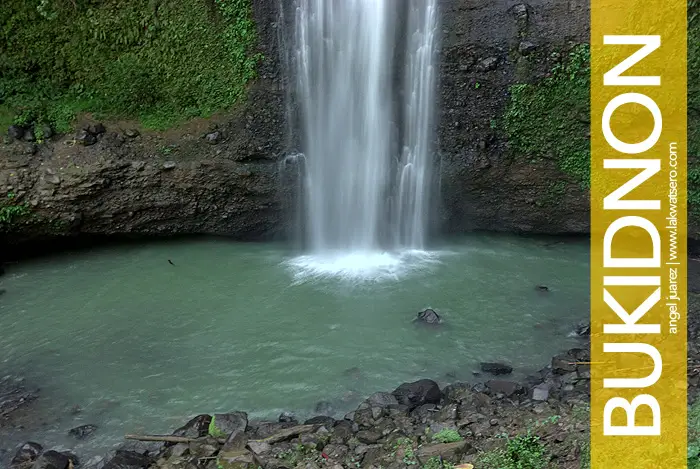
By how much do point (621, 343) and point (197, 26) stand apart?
9.42 meters

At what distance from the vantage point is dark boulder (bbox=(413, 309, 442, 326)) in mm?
8062

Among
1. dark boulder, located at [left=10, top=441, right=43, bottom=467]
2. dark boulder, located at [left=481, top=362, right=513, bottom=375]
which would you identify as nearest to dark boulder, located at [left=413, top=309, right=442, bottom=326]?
dark boulder, located at [left=481, top=362, right=513, bottom=375]

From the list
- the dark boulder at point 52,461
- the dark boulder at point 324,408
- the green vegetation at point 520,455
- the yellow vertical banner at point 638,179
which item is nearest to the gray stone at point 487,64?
the yellow vertical banner at point 638,179

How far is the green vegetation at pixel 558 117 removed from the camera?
1030 cm

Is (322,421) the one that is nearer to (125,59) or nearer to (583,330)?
(583,330)

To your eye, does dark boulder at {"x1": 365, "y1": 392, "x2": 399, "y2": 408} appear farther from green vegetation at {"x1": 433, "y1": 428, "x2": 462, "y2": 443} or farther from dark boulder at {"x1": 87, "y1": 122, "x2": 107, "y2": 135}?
dark boulder at {"x1": 87, "y1": 122, "x2": 107, "y2": 135}

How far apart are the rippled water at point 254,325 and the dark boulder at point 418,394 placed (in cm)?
38

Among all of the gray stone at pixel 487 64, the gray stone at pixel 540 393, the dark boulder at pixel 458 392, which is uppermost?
the gray stone at pixel 487 64

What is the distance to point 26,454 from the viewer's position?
221 inches

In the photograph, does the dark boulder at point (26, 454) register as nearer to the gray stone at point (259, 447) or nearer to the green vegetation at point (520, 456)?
the gray stone at point (259, 447)

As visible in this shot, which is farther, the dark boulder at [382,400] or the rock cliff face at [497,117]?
the rock cliff face at [497,117]

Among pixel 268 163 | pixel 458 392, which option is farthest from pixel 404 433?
pixel 268 163

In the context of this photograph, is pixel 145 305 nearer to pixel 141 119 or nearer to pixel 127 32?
pixel 141 119

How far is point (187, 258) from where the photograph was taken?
1066 cm
